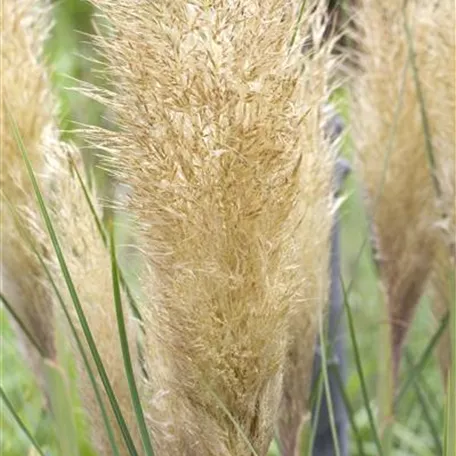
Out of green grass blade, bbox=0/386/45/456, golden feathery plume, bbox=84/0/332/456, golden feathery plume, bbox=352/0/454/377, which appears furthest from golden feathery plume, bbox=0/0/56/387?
golden feathery plume, bbox=352/0/454/377

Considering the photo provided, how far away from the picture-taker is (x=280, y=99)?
0.94 meters

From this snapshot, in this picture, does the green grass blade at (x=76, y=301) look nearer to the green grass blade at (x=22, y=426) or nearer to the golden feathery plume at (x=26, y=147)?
the green grass blade at (x=22, y=426)

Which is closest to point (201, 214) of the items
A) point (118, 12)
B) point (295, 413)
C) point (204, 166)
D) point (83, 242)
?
point (204, 166)

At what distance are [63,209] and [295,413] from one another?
0.37 meters

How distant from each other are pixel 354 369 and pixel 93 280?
1898 mm

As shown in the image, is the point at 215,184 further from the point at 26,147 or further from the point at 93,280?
the point at 26,147

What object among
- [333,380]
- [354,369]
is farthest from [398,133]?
[354,369]

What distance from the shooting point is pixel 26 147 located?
1376 mm

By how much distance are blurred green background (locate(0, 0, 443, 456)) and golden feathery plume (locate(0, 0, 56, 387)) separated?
0.09m

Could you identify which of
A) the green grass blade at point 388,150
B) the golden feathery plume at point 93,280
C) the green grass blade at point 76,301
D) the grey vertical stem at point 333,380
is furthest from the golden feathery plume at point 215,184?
the grey vertical stem at point 333,380

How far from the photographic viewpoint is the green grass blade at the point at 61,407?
1.44m

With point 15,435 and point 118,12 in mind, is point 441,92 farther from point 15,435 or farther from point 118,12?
point 15,435

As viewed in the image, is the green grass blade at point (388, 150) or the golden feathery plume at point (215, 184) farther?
the green grass blade at point (388, 150)

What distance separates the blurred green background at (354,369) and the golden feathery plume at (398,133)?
0.06 meters
